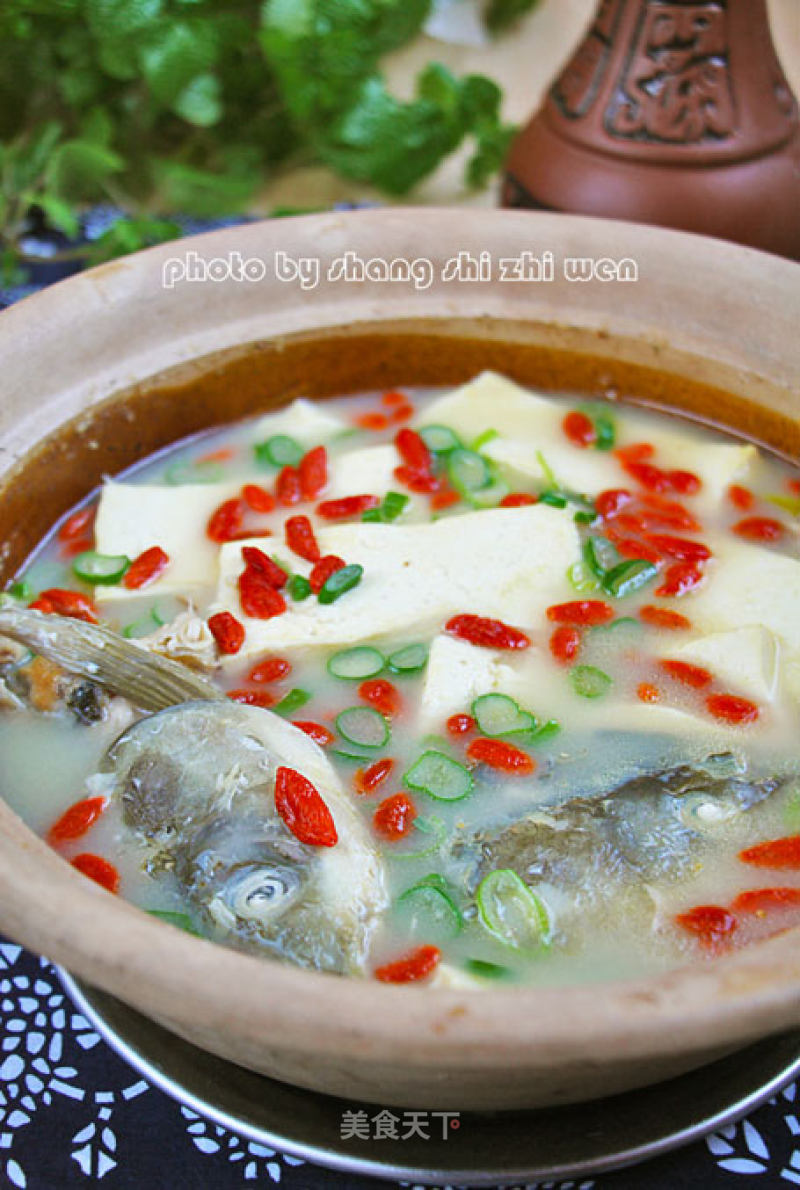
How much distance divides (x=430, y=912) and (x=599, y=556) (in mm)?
Result: 846

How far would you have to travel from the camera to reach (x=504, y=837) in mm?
1756

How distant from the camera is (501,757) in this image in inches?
75.8

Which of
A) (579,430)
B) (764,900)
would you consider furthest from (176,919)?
(579,430)

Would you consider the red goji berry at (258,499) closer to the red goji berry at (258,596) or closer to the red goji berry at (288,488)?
the red goji berry at (288,488)

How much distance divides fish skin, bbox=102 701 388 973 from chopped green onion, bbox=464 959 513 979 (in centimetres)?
14

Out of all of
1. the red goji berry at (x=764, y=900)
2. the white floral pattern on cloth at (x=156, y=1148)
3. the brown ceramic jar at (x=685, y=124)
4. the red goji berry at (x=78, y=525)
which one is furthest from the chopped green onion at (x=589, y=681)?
the brown ceramic jar at (x=685, y=124)

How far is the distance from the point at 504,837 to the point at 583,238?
1.45 meters

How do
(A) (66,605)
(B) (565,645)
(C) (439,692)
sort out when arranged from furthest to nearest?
(A) (66,605), (B) (565,645), (C) (439,692)

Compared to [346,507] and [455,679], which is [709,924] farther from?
[346,507]

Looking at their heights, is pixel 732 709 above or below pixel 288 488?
above

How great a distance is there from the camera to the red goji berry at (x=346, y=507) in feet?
8.04

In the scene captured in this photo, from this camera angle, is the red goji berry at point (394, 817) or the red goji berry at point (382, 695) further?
the red goji berry at point (382, 695)

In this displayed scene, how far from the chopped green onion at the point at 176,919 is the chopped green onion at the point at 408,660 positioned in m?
0.60

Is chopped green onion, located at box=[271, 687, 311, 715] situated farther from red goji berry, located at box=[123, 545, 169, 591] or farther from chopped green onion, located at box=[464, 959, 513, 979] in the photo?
chopped green onion, located at box=[464, 959, 513, 979]
